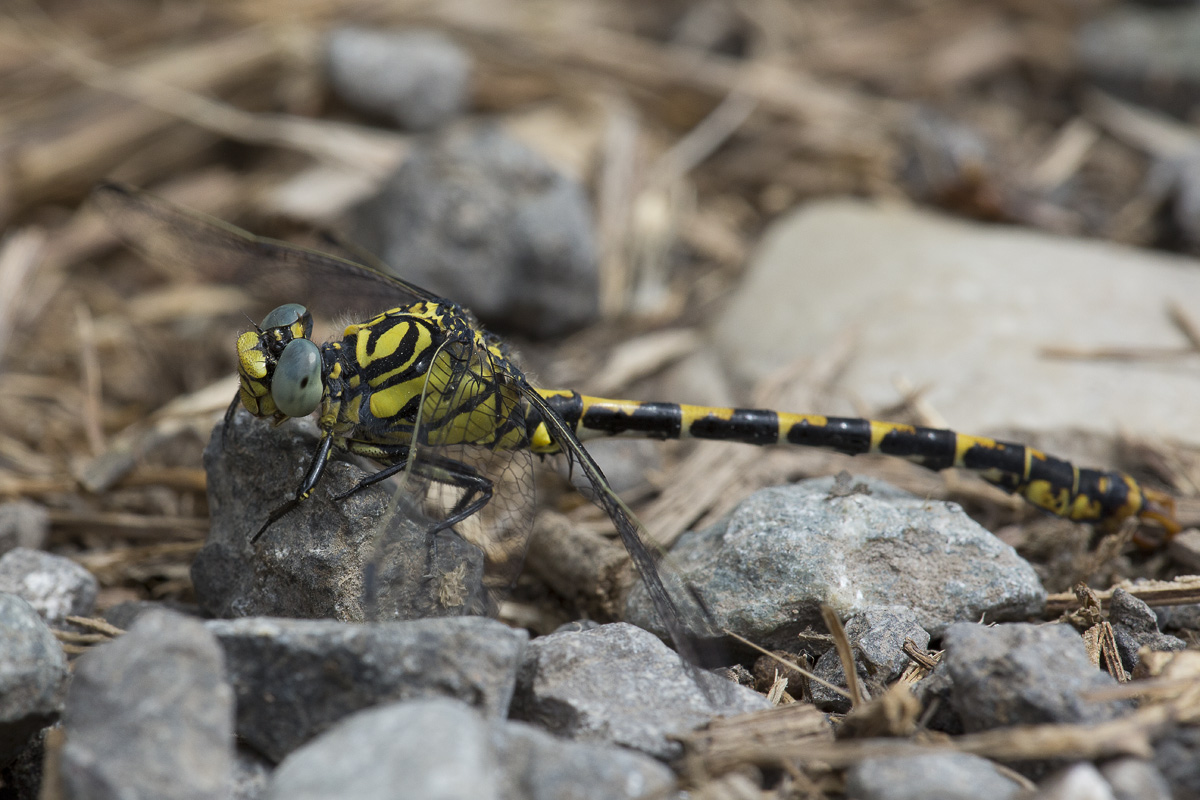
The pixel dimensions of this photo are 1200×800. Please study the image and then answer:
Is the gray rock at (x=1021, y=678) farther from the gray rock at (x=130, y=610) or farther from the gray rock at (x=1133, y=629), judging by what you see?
the gray rock at (x=130, y=610)

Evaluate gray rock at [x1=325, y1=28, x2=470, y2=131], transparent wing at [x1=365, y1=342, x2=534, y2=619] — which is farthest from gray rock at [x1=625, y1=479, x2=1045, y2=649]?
gray rock at [x1=325, y1=28, x2=470, y2=131]

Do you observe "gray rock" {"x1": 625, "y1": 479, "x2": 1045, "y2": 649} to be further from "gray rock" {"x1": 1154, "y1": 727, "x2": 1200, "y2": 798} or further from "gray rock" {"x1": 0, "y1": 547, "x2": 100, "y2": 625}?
"gray rock" {"x1": 0, "y1": 547, "x2": 100, "y2": 625}

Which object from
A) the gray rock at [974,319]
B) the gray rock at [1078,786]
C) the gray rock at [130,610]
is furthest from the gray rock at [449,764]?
the gray rock at [974,319]

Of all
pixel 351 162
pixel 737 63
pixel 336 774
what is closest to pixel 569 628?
pixel 336 774

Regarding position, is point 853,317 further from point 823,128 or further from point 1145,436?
point 823,128

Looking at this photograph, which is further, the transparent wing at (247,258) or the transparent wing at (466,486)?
the transparent wing at (247,258)

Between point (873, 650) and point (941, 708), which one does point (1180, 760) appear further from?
point (873, 650)
